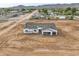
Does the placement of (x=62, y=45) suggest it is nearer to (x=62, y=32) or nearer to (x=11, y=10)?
(x=62, y=32)

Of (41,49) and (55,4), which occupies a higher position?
(55,4)

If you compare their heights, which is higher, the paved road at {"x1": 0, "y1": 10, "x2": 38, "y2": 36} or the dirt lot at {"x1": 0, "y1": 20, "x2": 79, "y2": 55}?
the paved road at {"x1": 0, "y1": 10, "x2": 38, "y2": 36}

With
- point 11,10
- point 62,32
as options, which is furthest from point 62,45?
point 11,10

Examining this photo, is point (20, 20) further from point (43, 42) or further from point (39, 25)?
point (43, 42)

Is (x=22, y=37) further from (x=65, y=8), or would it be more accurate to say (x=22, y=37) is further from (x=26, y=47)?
(x=65, y=8)

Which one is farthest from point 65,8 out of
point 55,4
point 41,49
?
point 41,49

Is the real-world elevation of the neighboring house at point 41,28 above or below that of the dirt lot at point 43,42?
above
